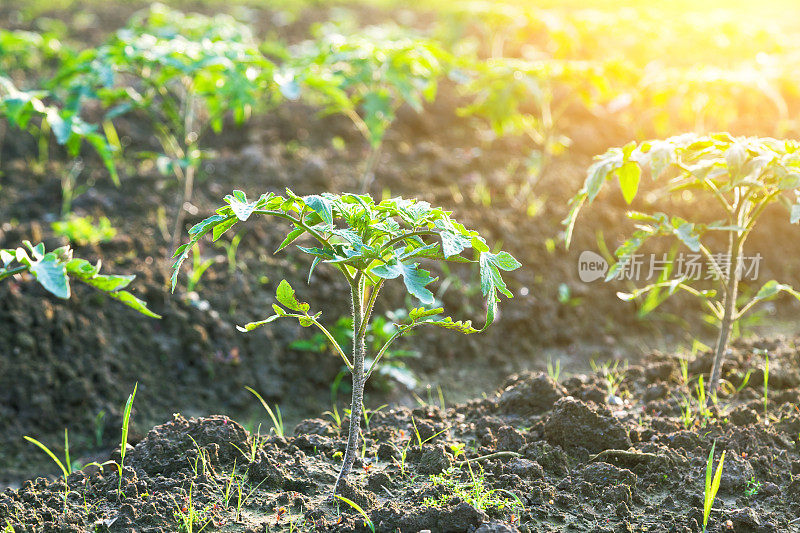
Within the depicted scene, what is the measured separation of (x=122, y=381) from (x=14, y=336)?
531mm

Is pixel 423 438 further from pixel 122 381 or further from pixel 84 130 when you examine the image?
pixel 84 130

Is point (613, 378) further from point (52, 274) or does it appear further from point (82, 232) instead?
point (82, 232)

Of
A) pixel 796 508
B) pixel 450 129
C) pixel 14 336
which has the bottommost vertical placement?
pixel 14 336

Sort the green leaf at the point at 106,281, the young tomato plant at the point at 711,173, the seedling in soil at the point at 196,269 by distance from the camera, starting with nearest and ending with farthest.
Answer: the green leaf at the point at 106,281 < the young tomato plant at the point at 711,173 < the seedling in soil at the point at 196,269

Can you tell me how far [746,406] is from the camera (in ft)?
9.89

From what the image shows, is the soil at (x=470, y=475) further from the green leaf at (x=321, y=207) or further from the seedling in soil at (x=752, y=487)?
the green leaf at (x=321, y=207)

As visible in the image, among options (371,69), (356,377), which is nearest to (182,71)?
(371,69)

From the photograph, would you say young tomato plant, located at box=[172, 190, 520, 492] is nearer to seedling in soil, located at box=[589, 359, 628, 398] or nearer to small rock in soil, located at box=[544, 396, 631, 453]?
small rock in soil, located at box=[544, 396, 631, 453]

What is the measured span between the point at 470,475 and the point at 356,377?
54 cm

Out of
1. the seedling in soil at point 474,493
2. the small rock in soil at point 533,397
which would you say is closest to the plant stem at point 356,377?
the seedling in soil at point 474,493

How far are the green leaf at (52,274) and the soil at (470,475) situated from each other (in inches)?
28.9

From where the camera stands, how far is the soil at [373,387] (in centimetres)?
243

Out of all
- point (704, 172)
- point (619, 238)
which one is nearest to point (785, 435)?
point (704, 172)

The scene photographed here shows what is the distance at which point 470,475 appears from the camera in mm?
2531
